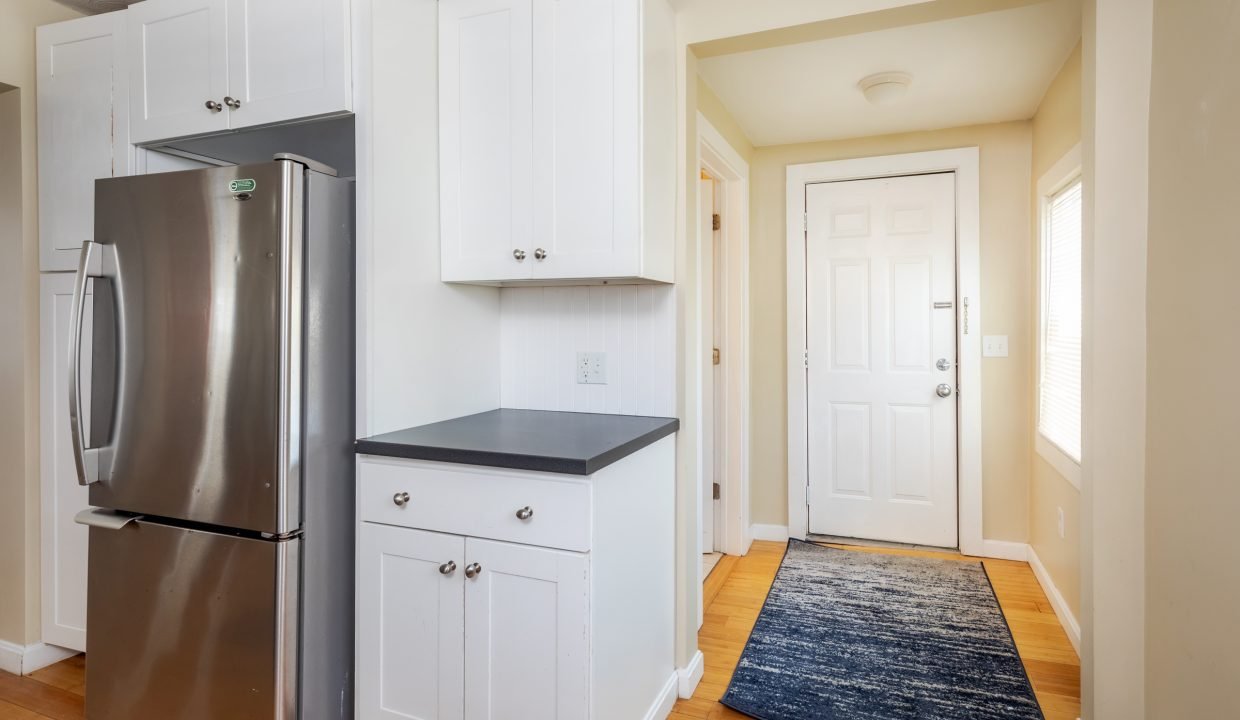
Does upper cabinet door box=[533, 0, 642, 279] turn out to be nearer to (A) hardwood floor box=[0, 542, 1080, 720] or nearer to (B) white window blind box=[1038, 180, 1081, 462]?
(A) hardwood floor box=[0, 542, 1080, 720]

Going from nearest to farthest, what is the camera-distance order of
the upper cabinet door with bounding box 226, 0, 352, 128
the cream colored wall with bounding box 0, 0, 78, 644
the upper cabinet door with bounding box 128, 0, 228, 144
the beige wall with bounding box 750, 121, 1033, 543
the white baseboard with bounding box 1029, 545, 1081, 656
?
the upper cabinet door with bounding box 226, 0, 352, 128, the upper cabinet door with bounding box 128, 0, 228, 144, the cream colored wall with bounding box 0, 0, 78, 644, the white baseboard with bounding box 1029, 545, 1081, 656, the beige wall with bounding box 750, 121, 1033, 543

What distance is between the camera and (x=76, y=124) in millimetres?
2201

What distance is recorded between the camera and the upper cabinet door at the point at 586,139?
182 cm

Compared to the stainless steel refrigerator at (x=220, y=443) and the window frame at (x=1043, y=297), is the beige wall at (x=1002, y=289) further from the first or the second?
the stainless steel refrigerator at (x=220, y=443)

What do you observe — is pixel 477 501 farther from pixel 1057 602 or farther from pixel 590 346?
pixel 1057 602

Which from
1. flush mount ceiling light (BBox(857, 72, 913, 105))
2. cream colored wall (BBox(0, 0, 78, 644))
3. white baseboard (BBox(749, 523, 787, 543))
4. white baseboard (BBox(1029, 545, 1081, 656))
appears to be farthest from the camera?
white baseboard (BBox(749, 523, 787, 543))

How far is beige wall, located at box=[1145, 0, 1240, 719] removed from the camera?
1.23 m

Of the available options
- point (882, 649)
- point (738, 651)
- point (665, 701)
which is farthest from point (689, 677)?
point (882, 649)

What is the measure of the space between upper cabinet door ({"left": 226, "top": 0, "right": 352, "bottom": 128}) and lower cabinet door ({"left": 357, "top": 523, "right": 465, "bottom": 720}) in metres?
1.21

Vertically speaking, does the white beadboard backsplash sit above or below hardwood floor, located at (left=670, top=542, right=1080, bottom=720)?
above

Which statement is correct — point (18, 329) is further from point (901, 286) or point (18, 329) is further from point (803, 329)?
point (901, 286)

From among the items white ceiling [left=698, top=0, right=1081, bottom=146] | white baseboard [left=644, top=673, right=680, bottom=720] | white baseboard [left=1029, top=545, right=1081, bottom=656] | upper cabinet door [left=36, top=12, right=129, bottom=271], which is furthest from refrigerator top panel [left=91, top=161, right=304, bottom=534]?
white baseboard [left=1029, top=545, right=1081, bottom=656]

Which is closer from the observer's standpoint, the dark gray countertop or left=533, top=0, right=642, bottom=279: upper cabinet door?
the dark gray countertop

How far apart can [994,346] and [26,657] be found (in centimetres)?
441
